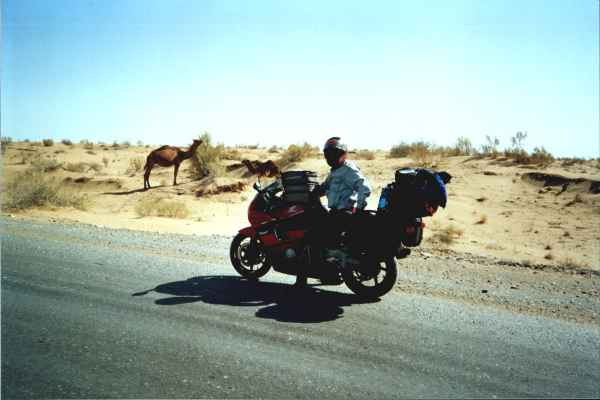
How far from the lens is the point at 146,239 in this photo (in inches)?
430

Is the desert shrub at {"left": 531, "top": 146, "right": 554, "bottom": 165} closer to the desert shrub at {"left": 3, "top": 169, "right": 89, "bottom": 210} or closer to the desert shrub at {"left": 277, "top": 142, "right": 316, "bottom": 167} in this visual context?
the desert shrub at {"left": 277, "top": 142, "right": 316, "bottom": 167}

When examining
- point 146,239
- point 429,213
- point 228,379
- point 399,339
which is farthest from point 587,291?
point 146,239

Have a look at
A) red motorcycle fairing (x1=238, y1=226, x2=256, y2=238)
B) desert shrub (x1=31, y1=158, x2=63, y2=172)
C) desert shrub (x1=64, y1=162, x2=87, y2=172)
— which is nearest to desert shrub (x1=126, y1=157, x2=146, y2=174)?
desert shrub (x1=64, y1=162, x2=87, y2=172)

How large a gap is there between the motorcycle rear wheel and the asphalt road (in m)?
0.22

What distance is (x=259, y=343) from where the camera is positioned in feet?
15.8

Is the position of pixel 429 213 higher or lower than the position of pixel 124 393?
higher

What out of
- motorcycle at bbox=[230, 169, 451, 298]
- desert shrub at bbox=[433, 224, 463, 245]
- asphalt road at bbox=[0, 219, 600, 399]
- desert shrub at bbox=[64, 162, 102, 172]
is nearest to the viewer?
asphalt road at bbox=[0, 219, 600, 399]

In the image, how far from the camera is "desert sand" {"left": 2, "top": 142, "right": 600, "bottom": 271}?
13.1 meters

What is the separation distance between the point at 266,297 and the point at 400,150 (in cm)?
2229

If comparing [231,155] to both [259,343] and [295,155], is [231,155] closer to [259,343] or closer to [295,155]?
[295,155]

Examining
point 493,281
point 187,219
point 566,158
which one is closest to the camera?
point 493,281

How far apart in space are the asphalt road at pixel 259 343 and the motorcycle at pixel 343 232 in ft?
1.15

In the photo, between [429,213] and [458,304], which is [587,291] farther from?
[429,213]

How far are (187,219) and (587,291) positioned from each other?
40.1ft
